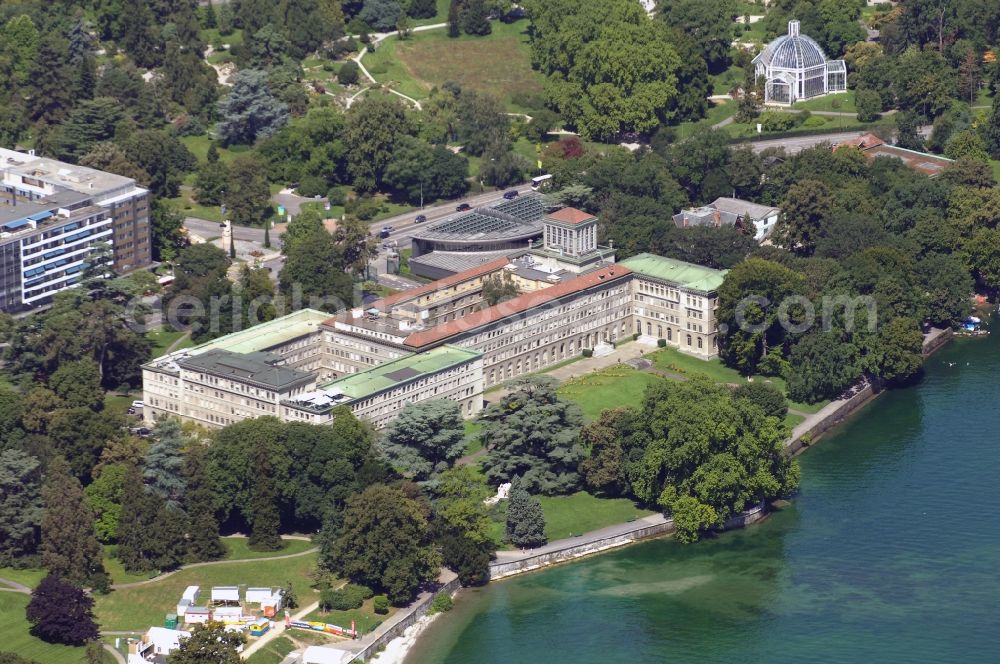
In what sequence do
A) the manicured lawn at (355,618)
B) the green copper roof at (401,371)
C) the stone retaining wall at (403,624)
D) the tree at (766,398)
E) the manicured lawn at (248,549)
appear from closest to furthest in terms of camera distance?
the stone retaining wall at (403,624), the manicured lawn at (355,618), the manicured lawn at (248,549), the green copper roof at (401,371), the tree at (766,398)

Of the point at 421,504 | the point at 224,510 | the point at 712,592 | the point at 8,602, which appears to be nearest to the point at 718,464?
the point at 712,592

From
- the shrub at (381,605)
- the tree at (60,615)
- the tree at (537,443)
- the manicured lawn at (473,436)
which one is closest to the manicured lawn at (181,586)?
the tree at (60,615)

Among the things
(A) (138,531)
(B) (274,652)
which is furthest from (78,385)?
(B) (274,652)

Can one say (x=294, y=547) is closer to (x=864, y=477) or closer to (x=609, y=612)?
(x=609, y=612)

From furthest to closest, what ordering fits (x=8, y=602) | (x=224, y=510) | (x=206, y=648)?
(x=224, y=510) → (x=8, y=602) → (x=206, y=648)

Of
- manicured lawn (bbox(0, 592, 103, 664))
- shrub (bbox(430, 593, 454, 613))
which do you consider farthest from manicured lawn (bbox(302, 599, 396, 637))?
manicured lawn (bbox(0, 592, 103, 664))

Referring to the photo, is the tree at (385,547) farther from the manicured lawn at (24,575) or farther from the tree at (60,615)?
the manicured lawn at (24,575)

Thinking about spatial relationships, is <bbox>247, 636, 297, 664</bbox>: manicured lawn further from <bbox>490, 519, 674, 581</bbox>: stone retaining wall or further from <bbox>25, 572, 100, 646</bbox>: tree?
<bbox>490, 519, 674, 581</bbox>: stone retaining wall
